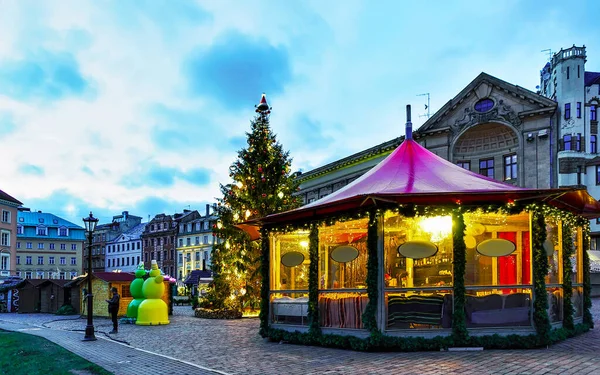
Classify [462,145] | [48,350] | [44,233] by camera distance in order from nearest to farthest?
[48,350] → [462,145] → [44,233]

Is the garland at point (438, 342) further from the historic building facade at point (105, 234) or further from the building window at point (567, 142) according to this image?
the historic building facade at point (105, 234)

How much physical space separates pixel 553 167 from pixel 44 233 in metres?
79.9

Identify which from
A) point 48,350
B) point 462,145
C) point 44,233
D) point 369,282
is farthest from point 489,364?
point 44,233

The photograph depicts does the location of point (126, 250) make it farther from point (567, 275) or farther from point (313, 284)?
point (567, 275)

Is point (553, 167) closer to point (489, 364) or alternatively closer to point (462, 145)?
point (462, 145)

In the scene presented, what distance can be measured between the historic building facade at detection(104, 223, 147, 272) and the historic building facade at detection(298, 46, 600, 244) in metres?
69.1

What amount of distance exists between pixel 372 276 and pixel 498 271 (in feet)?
17.9

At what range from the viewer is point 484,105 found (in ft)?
142

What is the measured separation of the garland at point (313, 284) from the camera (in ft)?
46.6

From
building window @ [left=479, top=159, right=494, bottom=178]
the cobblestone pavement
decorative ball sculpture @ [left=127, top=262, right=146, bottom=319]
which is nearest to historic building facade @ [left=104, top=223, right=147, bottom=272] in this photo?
building window @ [left=479, top=159, right=494, bottom=178]

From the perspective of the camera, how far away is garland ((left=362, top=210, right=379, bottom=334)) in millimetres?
12773

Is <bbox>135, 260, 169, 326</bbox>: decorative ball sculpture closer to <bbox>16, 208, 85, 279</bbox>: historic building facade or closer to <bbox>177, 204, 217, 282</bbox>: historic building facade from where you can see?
<bbox>177, 204, 217, 282</bbox>: historic building facade

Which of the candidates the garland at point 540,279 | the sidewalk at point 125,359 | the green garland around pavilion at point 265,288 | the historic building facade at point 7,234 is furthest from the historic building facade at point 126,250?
the garland at point 540,279

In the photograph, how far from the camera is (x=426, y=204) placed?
1308 cm
